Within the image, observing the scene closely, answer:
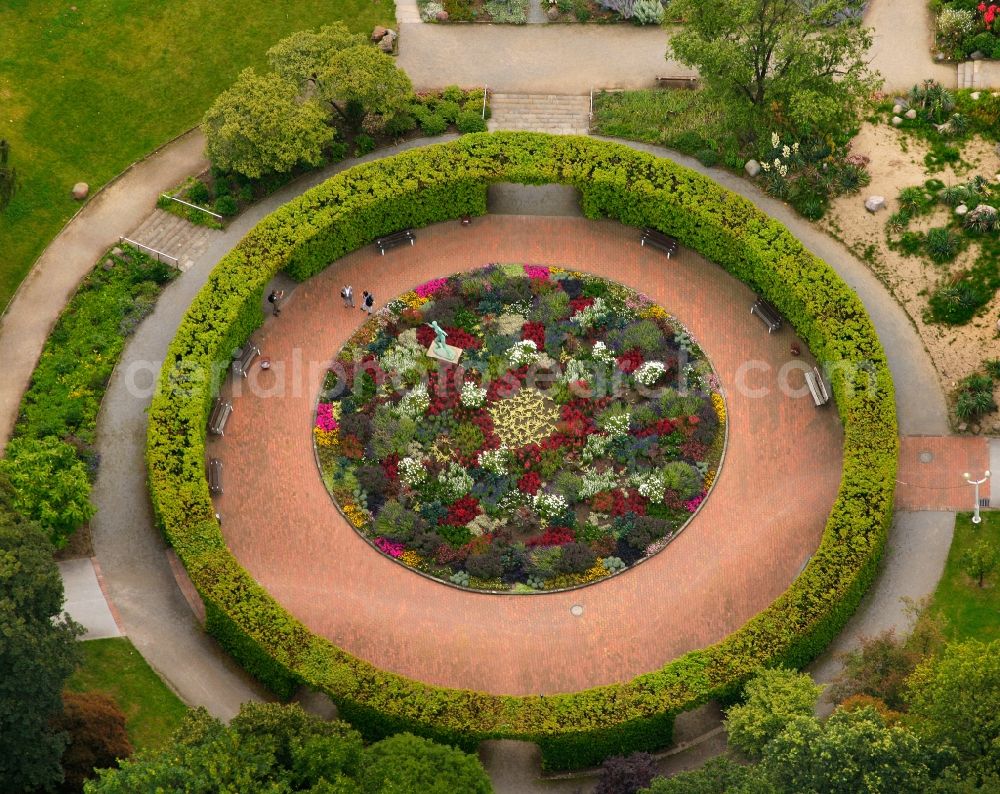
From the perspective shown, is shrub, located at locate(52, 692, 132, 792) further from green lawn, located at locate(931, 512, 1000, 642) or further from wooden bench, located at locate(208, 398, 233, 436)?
green lawn, located at locate(931, 512, 1000, 642)

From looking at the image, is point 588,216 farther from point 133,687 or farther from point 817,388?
point 133,687

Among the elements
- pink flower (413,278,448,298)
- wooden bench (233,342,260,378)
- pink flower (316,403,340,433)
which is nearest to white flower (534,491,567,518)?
pink flower (316,403,340,433)

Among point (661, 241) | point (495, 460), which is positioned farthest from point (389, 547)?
point (661, 241)

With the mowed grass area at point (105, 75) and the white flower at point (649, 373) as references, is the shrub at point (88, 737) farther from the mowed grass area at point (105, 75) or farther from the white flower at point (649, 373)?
the white flower at point (649, 373)

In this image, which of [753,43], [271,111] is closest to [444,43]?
[271,111]

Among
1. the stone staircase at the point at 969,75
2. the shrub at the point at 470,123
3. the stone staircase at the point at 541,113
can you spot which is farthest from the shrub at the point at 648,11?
the stone staircase at the point at 969,75

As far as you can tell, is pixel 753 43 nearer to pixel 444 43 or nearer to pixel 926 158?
pixel 926 158
